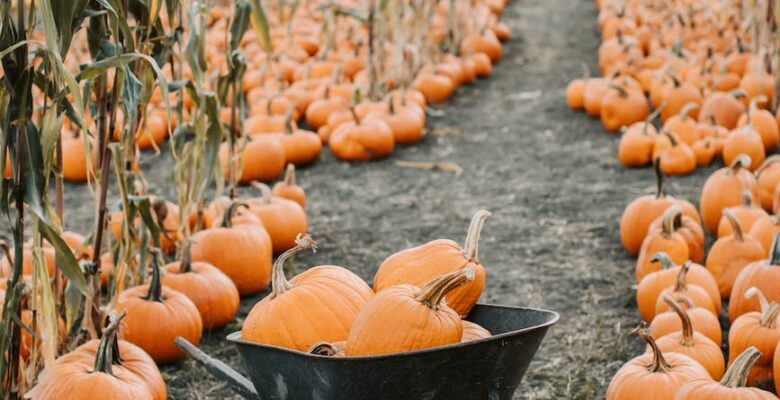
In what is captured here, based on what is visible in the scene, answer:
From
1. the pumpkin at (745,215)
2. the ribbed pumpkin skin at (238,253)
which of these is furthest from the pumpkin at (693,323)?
the ribbed pumpkin skin at (238,253)

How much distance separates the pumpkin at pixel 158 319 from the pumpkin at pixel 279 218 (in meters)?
1.21

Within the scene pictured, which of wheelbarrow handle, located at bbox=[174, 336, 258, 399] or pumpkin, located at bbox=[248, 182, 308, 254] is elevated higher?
wheelbarrow handle, located at bbox=[174, 336, 258, 399]

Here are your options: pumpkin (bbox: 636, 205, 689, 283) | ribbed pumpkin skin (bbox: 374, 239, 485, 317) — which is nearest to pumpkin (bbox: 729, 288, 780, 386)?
pumpkin (bbox: 636, 205, 689, 283)

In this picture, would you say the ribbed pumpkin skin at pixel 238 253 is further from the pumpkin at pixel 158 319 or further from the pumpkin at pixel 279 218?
the pumpkin at pixel 158 319

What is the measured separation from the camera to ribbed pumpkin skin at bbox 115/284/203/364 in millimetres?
3865

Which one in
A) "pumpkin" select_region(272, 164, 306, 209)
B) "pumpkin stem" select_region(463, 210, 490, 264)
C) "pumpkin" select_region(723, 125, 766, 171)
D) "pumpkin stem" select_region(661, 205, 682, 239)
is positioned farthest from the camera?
"pumpkin" select_region(723, 125, 766, 171)

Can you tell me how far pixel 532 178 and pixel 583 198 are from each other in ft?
2.04

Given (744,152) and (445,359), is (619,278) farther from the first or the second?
(445,359)

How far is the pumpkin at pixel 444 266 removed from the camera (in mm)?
2623

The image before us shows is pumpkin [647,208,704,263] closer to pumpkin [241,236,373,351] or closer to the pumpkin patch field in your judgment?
the pumpkin patch field

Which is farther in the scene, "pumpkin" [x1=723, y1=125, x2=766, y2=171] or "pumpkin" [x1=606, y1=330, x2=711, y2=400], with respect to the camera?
"pumpkin" [x1=723, y1=125, x2=766, y2=171]

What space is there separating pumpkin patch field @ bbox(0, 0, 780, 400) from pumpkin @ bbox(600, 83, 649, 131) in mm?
24

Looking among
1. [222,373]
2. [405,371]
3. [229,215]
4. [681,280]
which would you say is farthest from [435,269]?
[229,215]

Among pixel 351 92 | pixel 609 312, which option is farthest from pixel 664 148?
pixel 351 92
